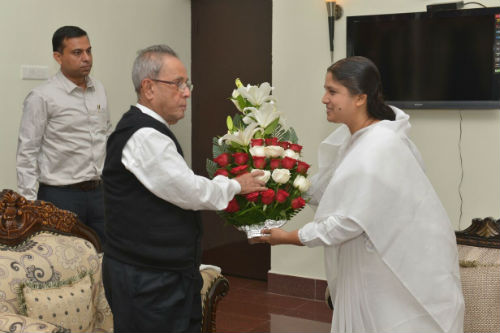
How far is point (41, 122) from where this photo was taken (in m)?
4.08

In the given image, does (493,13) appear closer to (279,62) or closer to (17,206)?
(279,62)

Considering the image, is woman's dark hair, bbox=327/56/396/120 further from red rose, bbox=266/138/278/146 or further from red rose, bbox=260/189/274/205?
red rose, bbox=260/189/274/205

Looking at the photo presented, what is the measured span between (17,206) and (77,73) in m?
1.36

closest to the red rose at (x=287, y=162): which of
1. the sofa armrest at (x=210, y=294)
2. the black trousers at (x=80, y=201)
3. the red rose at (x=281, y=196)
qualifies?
the red rose at (x=281, y=196)

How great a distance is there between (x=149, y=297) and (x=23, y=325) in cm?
56

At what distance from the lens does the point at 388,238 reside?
99.2 inches

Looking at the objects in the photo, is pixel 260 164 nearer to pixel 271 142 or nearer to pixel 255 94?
pixel 271 142

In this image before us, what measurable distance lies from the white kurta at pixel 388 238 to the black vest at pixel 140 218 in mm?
520

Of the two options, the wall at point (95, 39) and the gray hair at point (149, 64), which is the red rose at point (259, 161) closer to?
the gray hair at point (149, 64)

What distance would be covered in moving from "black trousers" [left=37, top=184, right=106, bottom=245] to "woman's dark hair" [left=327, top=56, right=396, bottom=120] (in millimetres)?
2156

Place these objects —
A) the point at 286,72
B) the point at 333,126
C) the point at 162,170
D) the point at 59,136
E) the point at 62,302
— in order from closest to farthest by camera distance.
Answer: the point at 162,170 < the point at 62,302 < the point at 59,136 < the point at 333,126 < the point at 286,72

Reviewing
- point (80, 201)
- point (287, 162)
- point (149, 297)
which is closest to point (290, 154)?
point (287, 162)

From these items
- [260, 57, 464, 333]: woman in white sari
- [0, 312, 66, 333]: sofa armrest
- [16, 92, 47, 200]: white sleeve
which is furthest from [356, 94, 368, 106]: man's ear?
[16, 92, 47, 200]: white sleeve

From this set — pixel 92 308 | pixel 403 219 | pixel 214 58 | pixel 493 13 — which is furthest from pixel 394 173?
pixel 214 58
